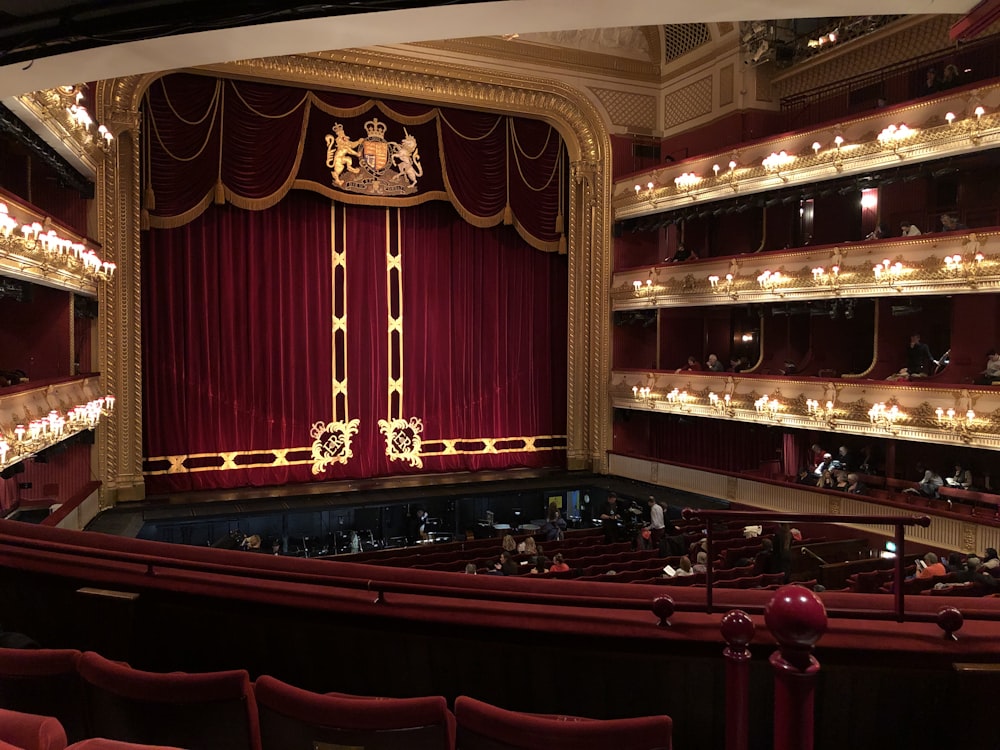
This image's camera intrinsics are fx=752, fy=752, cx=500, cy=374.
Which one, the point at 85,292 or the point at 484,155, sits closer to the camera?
the point at 85,292

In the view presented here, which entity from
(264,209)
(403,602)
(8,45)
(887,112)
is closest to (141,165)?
(264,209)

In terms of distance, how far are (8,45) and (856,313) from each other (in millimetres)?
14966

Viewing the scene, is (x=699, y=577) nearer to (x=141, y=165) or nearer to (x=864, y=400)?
(x=864, y=400)

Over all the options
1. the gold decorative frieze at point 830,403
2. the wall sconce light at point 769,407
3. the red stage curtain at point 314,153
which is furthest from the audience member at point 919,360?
the red stage curtain at point 314,153

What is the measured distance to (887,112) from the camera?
1236 centimetres

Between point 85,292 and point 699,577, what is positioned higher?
point 85,292

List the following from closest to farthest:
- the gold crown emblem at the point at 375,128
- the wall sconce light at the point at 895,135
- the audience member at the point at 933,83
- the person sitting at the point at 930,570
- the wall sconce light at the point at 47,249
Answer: the person sitting at the point at 930,570 → the wall sconce light at the point at 47,249 → the wall sconce light at the point at 895,135 → the audience member at the point at 933,83 → the gold crown emblem at the point at 375,128

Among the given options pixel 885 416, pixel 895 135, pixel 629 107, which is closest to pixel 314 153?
pixel 629 107

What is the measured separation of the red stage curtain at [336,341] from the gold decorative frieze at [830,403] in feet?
9.01

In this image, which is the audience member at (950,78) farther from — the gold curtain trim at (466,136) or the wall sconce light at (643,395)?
the gold curtain trim at (466,136)

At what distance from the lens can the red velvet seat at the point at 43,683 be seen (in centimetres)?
238

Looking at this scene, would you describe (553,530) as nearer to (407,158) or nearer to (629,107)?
(407,158)

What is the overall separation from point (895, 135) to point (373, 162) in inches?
387

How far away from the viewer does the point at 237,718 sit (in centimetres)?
217
